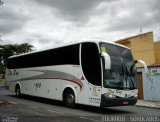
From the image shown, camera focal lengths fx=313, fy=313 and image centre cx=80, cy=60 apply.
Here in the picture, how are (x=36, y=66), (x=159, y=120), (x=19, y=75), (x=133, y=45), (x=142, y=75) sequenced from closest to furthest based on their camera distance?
1. (x=159, y=120)
2. (x=36, y=66)
3. (x=19, y=75)
4. (x=142, y=75)
5. (x=133, y=45)

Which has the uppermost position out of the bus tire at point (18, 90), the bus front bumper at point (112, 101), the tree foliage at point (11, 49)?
the tree foliage at point (11, 49)

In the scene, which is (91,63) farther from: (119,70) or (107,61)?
(107,61)

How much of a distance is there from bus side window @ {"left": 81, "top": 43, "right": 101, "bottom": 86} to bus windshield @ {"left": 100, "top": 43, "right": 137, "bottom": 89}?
413mm

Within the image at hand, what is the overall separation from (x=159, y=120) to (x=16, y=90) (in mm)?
15067

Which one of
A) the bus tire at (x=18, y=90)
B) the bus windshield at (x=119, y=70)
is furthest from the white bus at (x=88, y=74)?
the bus tire at (x=18, y=90)

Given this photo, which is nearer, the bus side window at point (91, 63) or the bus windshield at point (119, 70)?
the bus windshield at point (119, 70)

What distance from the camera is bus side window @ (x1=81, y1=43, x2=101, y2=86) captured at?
15.3 meters

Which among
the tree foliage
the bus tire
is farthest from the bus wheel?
the tree foliage

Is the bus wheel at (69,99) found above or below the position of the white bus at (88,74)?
below

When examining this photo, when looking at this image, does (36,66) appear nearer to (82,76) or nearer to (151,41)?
(82,76)

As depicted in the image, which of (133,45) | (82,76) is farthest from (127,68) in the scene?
(133,45)

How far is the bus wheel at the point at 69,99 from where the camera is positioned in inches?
687

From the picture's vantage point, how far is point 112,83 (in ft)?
49.6

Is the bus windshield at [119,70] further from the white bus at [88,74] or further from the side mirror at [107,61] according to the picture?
the side mirror at [107,61]
